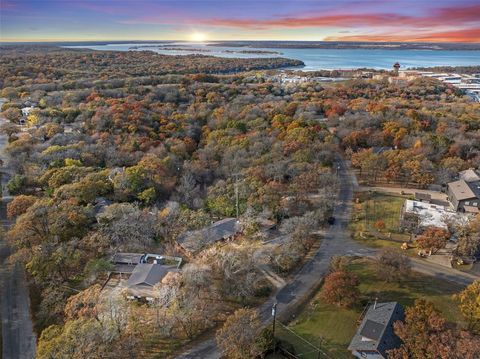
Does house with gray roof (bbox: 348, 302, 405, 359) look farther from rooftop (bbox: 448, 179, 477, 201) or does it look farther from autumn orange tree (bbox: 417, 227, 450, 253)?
rooftop (bbox: 448, 179, 477, 201)

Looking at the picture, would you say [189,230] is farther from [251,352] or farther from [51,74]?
[51,74]

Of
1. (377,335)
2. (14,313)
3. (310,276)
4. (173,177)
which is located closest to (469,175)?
(310,276)

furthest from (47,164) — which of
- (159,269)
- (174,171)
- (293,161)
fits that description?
(293,161)

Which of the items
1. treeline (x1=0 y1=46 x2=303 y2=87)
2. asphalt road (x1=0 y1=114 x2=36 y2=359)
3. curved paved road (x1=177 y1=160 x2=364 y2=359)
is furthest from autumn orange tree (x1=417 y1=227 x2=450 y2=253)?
treeline (x1=0 y1=46 x2=303 y2=87)

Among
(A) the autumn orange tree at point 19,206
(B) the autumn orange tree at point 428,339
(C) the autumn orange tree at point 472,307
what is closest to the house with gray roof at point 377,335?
(B) the autumn orange tree at point 428,339

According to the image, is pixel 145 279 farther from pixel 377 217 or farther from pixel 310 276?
pixel 377 217
